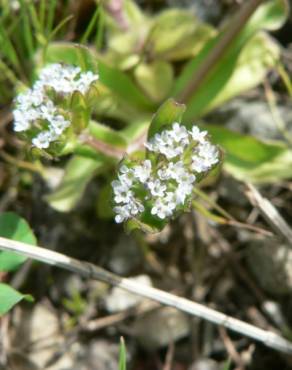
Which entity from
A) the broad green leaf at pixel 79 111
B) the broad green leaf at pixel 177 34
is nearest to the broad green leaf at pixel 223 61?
the broad green leaf at pixel 177 34

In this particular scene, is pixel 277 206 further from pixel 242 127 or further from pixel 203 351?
pixel 203 351

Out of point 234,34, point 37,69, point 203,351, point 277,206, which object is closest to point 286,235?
point 277,206

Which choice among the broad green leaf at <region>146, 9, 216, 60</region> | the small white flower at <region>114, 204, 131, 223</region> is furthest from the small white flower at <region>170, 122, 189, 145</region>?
the broad green leaf at <region>146, 9, 216, 60</region>

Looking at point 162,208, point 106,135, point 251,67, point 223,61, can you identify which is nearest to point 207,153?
point 162,208

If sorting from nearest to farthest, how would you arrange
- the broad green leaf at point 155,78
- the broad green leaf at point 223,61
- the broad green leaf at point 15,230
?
the broad green leaf at point 15,230 < the broad green leaf at point 223,61 < the broad green leaf at point 155,78

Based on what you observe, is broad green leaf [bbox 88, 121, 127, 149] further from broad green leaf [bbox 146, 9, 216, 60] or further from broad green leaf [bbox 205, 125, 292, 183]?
broad green leaf [bbox 146, 9, 216, 60]

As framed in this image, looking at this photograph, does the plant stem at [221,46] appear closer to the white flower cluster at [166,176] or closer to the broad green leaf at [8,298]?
the white flower cluster at [166,176]
